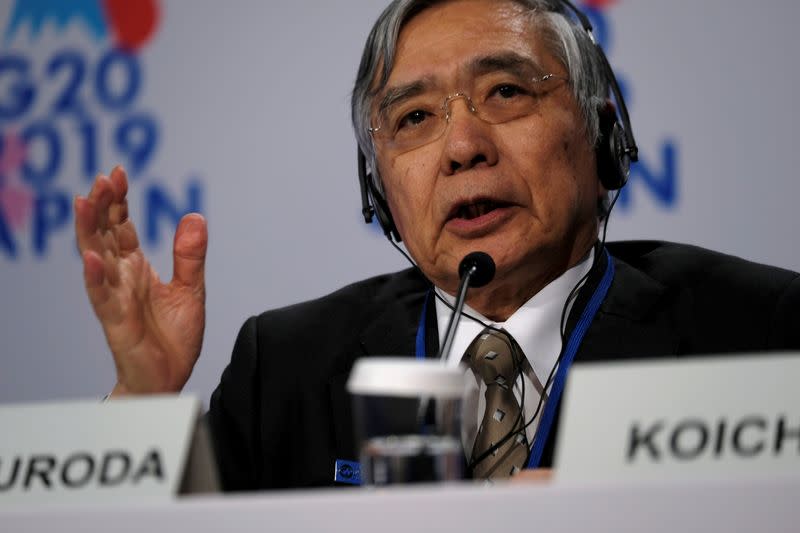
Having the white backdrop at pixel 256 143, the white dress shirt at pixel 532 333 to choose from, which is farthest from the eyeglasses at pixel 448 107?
the white backdrop at pixel 256 143

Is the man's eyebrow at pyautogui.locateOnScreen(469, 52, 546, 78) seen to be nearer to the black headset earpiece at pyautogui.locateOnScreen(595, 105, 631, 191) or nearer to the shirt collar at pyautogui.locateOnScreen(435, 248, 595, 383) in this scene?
→ the black headset earpiece at pyautogui.locateOnScreen(595, 105, 631, 191)

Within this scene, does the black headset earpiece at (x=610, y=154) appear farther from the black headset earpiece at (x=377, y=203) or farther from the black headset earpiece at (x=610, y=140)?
the black headset earpiece at (x=377, y=203)

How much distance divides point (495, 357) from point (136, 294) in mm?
529

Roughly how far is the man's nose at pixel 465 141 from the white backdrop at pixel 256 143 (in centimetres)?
48

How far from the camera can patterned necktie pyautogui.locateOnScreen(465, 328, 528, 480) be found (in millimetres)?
1498

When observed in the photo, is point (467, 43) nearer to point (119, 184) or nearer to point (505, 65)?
point (505, 65)

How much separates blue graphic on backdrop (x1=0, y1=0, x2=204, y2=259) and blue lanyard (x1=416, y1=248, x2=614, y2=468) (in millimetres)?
786

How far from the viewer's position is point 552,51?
1.82 metres

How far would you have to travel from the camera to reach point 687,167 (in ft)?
6.83

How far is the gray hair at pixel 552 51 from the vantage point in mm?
1822

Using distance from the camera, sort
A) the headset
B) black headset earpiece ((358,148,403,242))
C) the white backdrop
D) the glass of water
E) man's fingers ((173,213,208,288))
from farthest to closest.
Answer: the white backdrop → black headset earpiece ((358,148,403,242)) → the headset → man's fingers ((173,213,208,288)) → the glass of water

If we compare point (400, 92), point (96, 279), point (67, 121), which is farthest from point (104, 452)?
point (67, 121)

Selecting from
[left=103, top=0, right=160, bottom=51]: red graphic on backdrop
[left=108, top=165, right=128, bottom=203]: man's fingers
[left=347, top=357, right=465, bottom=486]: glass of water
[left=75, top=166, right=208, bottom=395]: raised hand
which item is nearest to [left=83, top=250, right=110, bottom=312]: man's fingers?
[left=75, top=166, right=208, bottom=395]: raised hand

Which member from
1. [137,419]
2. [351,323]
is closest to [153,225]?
[351,323]
